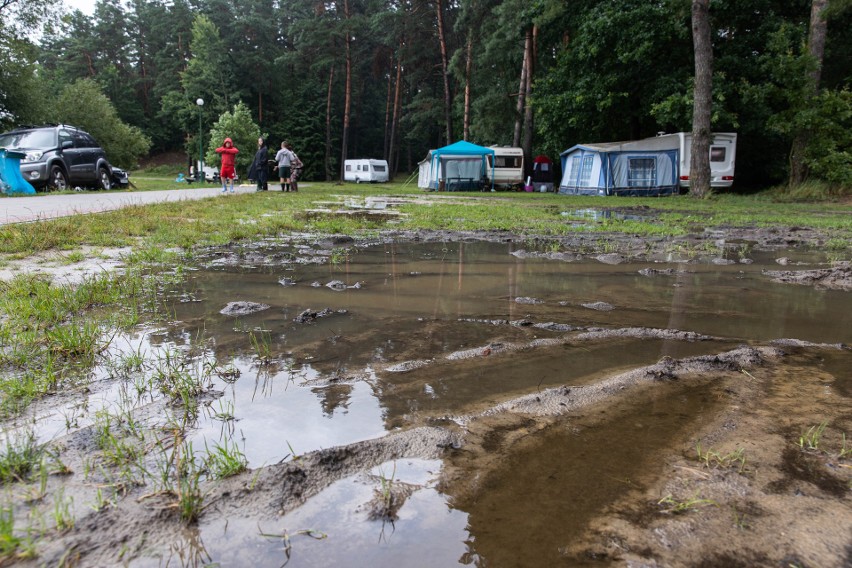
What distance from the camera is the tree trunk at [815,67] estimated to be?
58.6ft

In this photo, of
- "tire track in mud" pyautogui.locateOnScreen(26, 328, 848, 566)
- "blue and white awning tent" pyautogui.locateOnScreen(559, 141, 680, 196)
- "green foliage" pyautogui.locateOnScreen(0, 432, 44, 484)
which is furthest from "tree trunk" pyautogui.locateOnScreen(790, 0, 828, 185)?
"green foliage" pyautogui.locateOnScreen(0, 432, 44, 484)

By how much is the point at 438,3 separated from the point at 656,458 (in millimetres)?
37287

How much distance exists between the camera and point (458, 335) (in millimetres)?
2893

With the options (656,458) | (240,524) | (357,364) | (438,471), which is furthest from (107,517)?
(656,458)

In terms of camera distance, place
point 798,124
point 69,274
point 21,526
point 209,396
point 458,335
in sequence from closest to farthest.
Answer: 1. point 21,526
2. point 209,396
3. point 458,335
4. point 69,274
5. point 798,124

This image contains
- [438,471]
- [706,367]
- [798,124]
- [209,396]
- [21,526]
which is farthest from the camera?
[798,124]

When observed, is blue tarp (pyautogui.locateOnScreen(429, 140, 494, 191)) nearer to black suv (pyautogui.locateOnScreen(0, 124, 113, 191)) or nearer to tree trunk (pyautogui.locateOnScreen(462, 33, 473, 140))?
tree trunk (pyautogui.locateOnScreen(462, 33, 473, 140))

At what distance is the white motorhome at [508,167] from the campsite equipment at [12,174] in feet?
69.0

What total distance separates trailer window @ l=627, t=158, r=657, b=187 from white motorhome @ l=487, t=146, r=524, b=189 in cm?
675

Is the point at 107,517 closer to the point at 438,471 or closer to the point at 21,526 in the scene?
the point at 21,526

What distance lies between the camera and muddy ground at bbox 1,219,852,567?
1.22 m

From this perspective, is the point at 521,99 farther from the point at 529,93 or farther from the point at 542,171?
the point at 542,171

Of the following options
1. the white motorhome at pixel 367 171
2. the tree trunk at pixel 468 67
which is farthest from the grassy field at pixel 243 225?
the white motorhome at pixel 367 171

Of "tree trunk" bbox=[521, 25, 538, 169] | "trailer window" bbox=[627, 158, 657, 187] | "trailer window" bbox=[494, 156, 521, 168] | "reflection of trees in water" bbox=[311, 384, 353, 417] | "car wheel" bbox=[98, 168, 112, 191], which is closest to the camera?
"reflection of trees in water" bbox=[311, 384, 353, 417]
